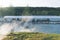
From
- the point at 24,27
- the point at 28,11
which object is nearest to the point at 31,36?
the point at 24,27

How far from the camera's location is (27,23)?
3.76 ft

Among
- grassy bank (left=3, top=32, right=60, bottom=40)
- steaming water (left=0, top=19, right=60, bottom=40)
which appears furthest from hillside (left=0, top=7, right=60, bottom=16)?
grassy bank (left=3, top=32, right=60, bottom=40)

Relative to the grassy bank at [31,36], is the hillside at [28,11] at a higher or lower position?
higher

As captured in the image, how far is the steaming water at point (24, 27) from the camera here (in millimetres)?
1121

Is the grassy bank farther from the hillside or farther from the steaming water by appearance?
the hillside

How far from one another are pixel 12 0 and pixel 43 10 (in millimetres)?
297

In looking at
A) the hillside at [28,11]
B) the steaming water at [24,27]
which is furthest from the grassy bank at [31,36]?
the hillside at [28,11]

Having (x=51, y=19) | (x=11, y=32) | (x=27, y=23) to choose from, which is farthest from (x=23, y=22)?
(x=51, y=19)

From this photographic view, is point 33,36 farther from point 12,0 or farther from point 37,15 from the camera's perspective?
point 12,0

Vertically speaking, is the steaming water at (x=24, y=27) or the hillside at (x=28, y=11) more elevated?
the hillside at (x=28, y=11)

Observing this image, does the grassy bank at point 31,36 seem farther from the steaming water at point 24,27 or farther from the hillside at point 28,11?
the hillside at point 28,11

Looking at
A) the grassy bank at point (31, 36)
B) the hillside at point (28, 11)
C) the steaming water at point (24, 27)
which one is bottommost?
the grassy bank at point (31, 36)

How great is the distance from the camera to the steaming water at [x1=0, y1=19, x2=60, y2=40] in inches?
44.1

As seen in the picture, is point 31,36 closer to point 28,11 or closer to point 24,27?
point 24,27
